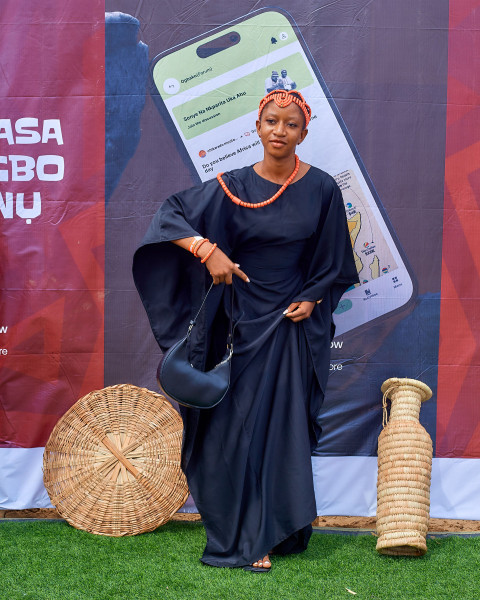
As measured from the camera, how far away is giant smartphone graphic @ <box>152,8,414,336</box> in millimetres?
4121

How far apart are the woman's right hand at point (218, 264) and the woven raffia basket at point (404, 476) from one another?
1163mm

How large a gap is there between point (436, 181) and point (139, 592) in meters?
2.57

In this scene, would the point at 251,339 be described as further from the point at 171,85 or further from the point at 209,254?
the point at 171,85

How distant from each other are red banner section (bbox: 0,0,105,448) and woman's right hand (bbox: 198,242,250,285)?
1.08 metres

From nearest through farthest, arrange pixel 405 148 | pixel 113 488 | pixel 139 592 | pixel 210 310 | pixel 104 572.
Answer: pixel 139 592
pixel 104 572
pixel 210 310
pixel 113 488
pixel 405 148

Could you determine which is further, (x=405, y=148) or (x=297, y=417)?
(x=405, y=148)

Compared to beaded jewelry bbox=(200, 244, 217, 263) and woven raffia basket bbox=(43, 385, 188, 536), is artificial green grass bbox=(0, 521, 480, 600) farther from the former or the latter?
beaded jewelry bbox=(200, 244, 217, 263)

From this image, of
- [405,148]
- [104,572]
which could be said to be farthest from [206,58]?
[104,572]

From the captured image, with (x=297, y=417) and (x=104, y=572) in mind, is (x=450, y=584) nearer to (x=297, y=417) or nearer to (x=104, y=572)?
(x=297, y=417)

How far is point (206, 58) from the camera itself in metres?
4.13

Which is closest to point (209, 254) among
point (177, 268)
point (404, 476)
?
point (177, 268)

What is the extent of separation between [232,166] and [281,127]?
0.77m

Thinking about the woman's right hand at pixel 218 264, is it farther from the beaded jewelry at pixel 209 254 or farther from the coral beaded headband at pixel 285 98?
the coral beaded headband at pixel 285 98

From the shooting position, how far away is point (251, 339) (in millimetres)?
3553
